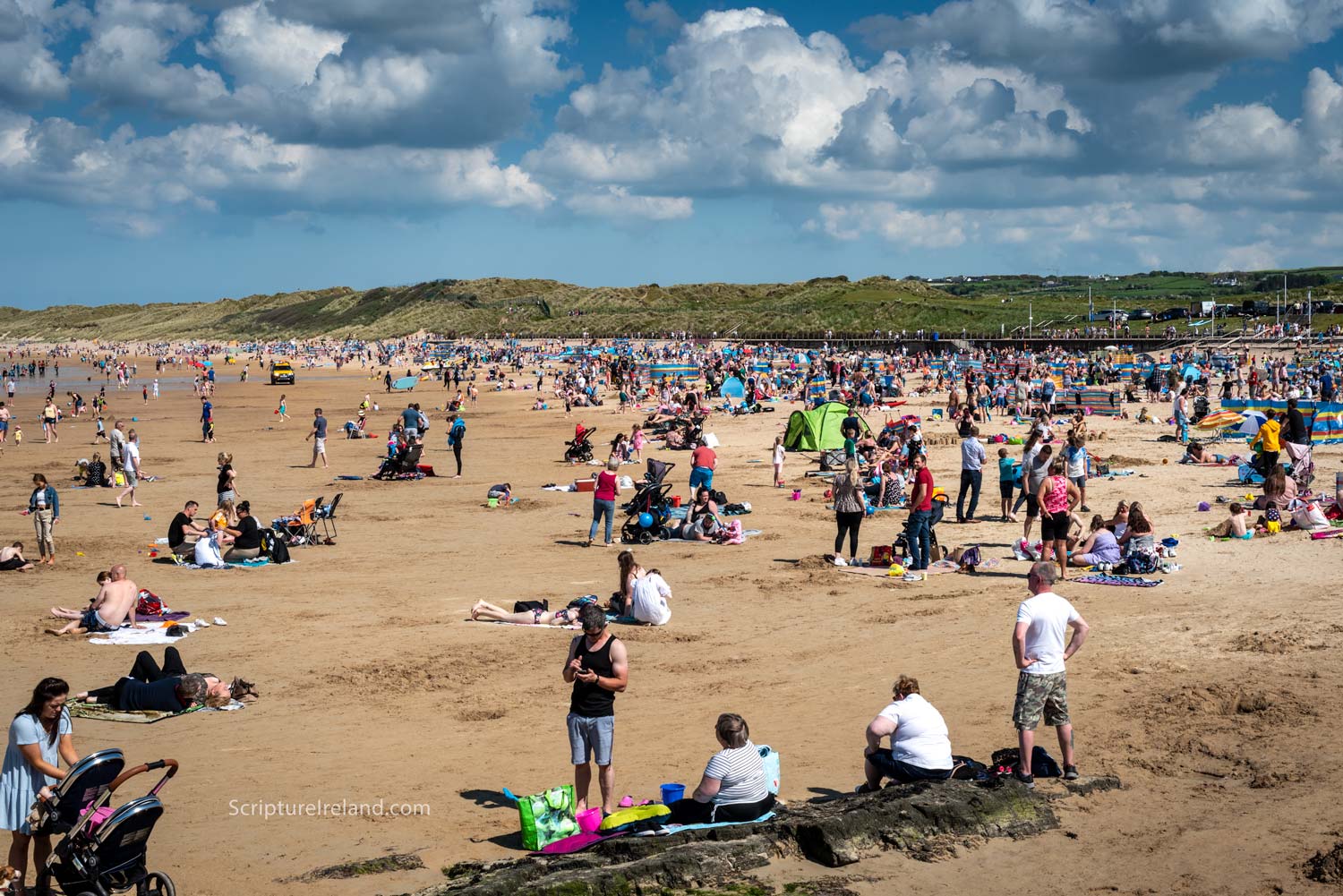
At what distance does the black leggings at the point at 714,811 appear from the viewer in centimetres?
663

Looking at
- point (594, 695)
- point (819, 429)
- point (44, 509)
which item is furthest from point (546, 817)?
point (819, 429)

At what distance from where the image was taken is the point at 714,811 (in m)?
6.63

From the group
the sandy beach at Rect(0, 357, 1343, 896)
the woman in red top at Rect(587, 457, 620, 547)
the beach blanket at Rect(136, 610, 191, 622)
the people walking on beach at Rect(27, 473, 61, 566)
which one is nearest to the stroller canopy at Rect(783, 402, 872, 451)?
the sandy beach at Rect(0, 357, 1343, 896)

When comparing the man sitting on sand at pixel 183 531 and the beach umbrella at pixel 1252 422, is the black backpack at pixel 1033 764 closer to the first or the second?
the man sitting on sand at pixel 183 531

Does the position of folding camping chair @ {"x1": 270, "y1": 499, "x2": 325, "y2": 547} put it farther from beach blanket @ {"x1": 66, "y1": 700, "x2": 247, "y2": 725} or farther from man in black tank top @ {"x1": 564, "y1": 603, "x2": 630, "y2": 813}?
man in black tank top @ {"x1": 564, "y1": 603, "x2": 630, "y2": 813}

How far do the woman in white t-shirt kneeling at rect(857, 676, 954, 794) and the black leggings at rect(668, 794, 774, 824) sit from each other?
819 mm

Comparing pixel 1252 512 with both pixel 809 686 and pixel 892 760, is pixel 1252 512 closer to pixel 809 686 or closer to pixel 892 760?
pixel 809 686

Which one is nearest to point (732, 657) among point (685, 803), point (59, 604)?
point (685, 803)

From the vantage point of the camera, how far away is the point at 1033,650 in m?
7.38

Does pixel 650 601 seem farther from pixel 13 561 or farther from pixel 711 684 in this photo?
pixel 13 561

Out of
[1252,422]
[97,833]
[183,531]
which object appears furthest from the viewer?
[1252,422]

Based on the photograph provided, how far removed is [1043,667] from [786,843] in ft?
7.00

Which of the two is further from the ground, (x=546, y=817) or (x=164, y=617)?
(x=164, y=617)

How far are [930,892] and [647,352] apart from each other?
3269 inches
